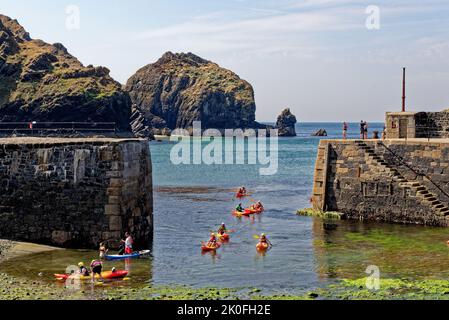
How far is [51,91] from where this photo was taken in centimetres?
15688

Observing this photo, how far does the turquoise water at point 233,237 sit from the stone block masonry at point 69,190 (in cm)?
297

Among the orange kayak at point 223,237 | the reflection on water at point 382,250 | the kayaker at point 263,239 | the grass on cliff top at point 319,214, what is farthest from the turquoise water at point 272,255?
the grass on cliff top at point 319,214

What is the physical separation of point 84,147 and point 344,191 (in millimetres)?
17535

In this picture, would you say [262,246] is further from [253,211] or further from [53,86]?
[53,86]

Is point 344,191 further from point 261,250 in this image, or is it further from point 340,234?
point 261,250

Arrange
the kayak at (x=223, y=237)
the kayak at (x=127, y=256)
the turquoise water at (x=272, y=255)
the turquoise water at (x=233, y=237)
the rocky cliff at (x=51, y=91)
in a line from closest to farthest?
the turquoise water at (x=272, y=255) → the turquoise water at (x=233, y=237) → the kayak at (x=127, y=256) → the kayak at (x=223, y=237) → the rocky cliff at (x=51, y=91)

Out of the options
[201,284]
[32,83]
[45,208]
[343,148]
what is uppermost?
[32,83]

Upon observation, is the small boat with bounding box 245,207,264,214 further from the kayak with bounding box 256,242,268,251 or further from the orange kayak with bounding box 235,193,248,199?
the kayak with bounding box 256,242,268,251

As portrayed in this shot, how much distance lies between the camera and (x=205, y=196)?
59.2 metres

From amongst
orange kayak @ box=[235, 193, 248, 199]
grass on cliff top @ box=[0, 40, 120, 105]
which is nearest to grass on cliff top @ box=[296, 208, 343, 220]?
orange kayak @ box=[235, 193, 248, 199]

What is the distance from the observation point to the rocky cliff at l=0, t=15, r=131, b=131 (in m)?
154

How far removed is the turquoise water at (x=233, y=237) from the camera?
85.9 feet

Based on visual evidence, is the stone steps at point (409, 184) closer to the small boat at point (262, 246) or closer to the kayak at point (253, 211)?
the kayak at point (253, 211)
